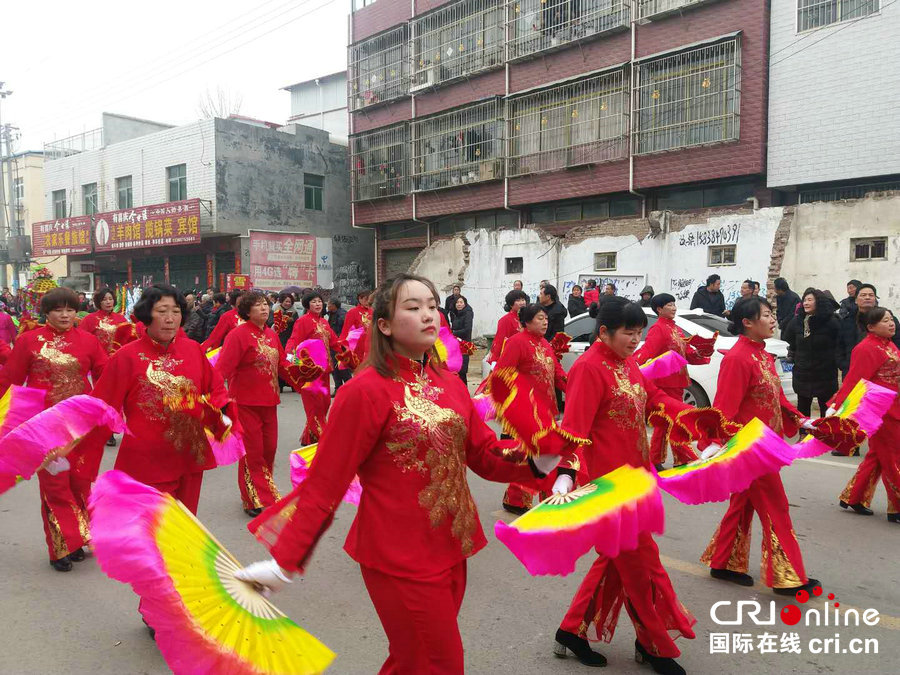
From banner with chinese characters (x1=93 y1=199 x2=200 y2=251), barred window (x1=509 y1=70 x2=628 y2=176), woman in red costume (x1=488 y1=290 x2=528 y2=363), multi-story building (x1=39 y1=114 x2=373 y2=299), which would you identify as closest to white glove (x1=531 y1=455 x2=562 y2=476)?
woman in red costume (x1=488 y1=290 x2=528 y2=363)

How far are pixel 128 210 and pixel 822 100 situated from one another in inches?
940

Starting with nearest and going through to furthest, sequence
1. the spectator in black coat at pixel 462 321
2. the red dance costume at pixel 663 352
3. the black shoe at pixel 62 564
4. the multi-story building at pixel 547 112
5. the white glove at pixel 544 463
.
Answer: the white glove at pixel 544 463, the black shoe at pixel 62 564, the red dance costume at pixel 663 352, the spectator in black coat at pixel 462 321, the multi-story building at pixel 547 112

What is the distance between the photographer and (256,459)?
6.02m

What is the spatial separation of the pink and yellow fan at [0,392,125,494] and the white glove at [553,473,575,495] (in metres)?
2.47

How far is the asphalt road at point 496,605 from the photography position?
3504 millimetres

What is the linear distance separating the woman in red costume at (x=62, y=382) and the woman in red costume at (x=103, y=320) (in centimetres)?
314

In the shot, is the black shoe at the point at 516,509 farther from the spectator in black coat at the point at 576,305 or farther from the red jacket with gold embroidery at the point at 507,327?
the spectator in black coat at the point at 576,305

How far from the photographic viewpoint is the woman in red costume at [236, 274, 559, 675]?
88.4 inches

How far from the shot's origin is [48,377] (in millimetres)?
5516

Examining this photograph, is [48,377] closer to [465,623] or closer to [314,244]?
[465,623]

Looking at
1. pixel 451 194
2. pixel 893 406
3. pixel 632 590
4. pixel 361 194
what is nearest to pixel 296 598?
pixel 632 590

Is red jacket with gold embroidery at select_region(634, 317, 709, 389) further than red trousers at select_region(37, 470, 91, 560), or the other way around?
red jacket with gold embroidery at select_region(634, 317, 709, 389)

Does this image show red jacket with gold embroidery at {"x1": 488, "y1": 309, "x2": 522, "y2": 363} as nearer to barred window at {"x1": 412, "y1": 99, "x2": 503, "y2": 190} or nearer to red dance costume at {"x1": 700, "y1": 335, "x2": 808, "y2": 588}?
red dance costume at {"x1": 700, "y1": 335, "x2": 808, "y2": 588}

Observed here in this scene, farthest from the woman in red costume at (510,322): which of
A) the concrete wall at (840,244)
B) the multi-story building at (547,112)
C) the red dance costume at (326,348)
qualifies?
the multi-story building at (547,112)
